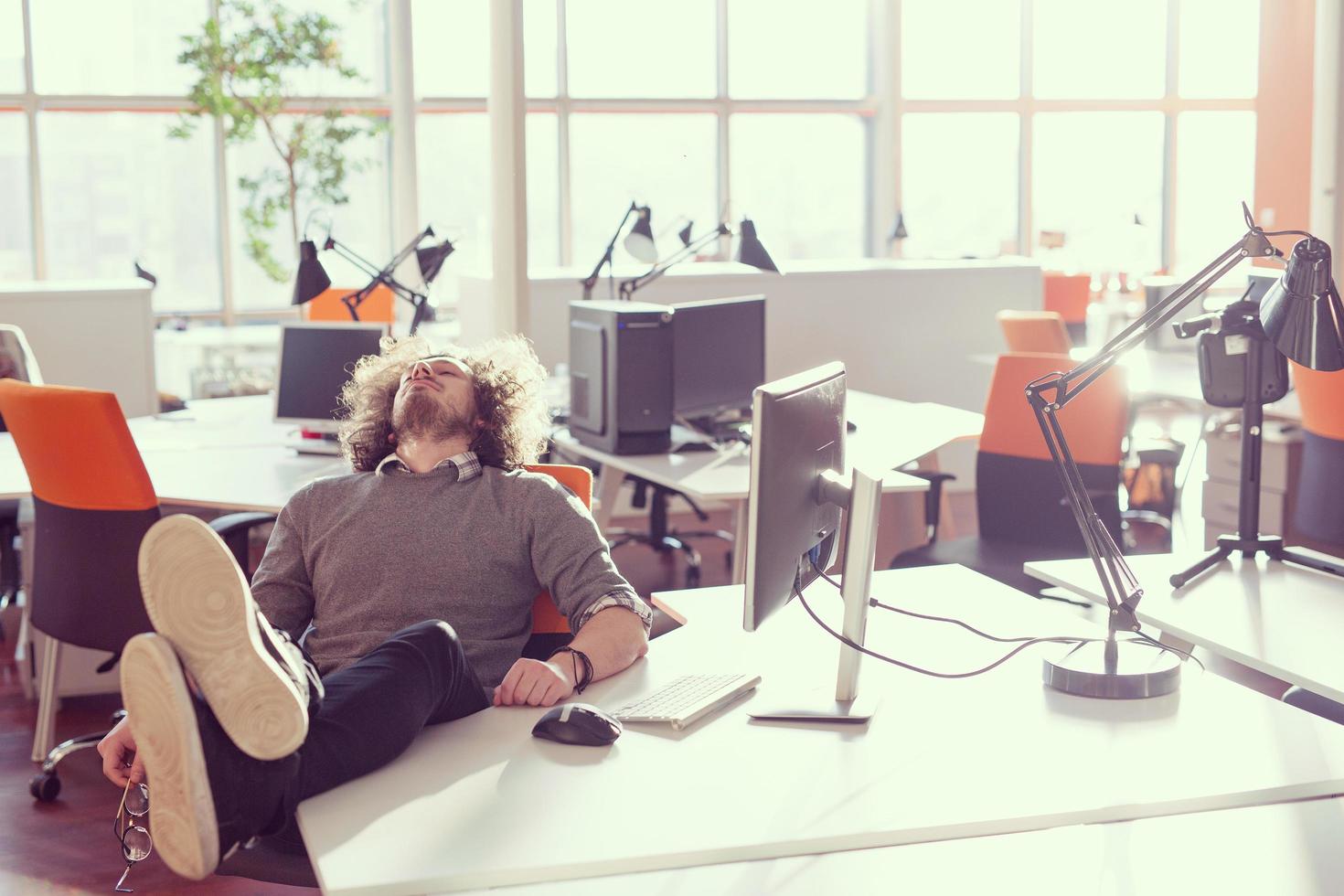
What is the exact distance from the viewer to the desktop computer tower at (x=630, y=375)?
392 cm

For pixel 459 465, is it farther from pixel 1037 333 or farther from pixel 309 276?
pixel 1037 333

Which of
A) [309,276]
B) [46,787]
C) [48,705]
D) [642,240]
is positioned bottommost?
[46,787]

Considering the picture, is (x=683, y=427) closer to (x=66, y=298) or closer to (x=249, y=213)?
(x=66, y=298)

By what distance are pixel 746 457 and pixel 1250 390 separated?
62.4 inches

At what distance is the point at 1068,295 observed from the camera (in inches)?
294

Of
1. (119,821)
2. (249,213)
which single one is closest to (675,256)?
(119,821)

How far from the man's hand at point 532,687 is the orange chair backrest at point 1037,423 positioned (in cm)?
207

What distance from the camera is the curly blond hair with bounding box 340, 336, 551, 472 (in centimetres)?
236

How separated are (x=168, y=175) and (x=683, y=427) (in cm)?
546

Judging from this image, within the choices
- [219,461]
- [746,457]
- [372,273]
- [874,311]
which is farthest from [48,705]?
[874,311]

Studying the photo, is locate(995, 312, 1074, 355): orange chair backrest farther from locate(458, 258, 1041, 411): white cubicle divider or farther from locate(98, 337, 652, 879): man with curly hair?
locate(98, 337, 652, 879): man with curly hair

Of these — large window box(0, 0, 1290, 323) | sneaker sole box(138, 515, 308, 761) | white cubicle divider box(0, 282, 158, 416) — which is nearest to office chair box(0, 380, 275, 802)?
sneaker sole box(138, 515, 308, 761)

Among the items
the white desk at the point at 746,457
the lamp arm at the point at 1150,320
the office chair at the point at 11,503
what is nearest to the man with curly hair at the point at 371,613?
the lamp arm at the point at 1150,320

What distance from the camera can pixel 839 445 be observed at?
6.06 feet
